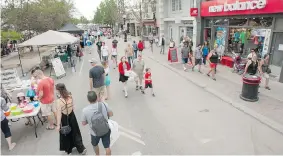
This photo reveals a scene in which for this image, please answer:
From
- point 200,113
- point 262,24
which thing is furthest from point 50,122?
point 262,24

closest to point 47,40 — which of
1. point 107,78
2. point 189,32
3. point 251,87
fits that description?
point 107,78

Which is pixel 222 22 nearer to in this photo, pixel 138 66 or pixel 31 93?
pixel 138 66

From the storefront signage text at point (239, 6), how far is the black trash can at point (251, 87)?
5.15m

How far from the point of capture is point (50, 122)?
20.7 ft

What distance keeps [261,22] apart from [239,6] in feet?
5.27

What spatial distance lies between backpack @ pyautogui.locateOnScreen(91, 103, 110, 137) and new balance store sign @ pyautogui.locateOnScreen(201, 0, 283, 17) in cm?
995

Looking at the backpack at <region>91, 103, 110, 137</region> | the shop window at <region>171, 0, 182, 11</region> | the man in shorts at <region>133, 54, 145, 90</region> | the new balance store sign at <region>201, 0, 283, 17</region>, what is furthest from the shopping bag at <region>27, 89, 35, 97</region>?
the shop window at <region>171, 0, 182, 11</region>

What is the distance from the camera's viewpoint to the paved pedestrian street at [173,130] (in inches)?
203

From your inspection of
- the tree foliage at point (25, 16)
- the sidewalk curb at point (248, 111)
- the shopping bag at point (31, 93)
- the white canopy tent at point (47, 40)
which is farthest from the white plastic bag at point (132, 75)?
the tree foliage at point (25, 16)

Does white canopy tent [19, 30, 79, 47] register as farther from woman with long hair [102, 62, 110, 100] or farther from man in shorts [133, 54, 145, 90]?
man in shorts [133, 54, 145, 90]

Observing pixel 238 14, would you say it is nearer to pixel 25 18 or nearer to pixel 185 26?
pixel 185 26

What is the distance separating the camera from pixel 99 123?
156 inches

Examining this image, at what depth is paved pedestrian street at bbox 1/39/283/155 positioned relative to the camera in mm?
5160

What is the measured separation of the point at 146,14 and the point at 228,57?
25170mm
